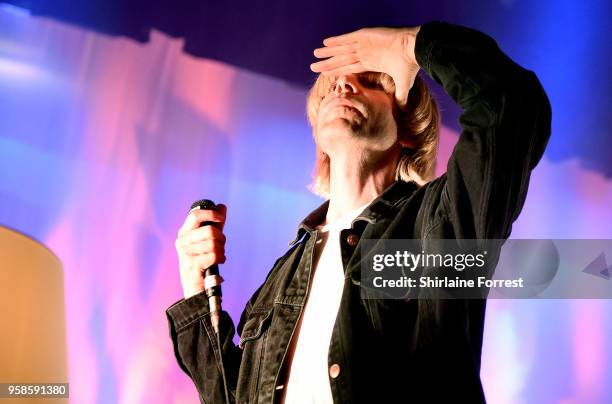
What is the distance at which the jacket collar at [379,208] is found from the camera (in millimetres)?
1345

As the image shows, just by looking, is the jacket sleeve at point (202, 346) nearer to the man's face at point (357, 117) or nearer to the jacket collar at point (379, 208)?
the jacket collar at point (379, 208)

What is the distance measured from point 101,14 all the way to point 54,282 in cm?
96

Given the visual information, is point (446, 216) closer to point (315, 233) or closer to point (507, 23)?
point (315, 233)

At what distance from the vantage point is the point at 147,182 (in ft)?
6.96

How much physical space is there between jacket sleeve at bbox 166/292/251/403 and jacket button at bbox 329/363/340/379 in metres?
0.35

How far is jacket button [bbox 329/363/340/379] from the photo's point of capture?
1.14 metres

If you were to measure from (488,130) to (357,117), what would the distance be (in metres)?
0.49

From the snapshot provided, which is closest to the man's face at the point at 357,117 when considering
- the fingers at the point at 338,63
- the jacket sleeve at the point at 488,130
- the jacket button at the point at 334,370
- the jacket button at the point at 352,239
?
the fingers at the point at 338,63

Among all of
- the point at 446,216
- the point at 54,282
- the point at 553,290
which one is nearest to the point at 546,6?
the point at 553,290

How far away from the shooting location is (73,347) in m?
1.99

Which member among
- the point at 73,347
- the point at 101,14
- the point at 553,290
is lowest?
the point at 553,290

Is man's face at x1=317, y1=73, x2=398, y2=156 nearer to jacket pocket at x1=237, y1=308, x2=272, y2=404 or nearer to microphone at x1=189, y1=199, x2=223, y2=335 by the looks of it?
microphone at x1=189, y1=199, x2=223, y2=335

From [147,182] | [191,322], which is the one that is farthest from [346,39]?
[147,182]

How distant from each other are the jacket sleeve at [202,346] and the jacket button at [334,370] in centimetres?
35
